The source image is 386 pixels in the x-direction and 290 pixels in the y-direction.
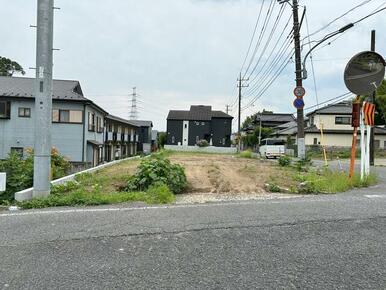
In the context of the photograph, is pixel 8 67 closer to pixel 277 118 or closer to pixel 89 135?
pixel 89 135

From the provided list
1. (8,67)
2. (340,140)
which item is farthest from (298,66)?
(8,67)

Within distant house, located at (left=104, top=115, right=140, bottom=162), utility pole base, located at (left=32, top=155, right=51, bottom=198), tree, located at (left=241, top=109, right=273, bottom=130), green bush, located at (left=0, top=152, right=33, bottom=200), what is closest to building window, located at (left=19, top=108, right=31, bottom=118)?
distant house, located at (left=104, top=115, right=140, bottom=162)

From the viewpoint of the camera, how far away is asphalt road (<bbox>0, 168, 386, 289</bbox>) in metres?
2.85

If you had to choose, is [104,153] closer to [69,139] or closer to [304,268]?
[69,139]

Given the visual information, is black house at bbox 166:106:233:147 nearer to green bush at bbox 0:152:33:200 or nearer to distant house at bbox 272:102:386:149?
distant house at bbox 272:102:386:149

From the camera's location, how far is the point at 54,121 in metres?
24.4

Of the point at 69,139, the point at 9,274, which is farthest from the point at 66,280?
the point at 69,139

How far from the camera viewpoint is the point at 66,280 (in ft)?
9.35

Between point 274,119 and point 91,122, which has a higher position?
point 274,119

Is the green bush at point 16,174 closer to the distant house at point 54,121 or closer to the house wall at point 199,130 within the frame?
the distant house at point 54,121

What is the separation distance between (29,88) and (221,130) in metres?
39.7

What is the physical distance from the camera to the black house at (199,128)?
6053 centimetres

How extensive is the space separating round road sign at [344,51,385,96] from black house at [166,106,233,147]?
51.4m

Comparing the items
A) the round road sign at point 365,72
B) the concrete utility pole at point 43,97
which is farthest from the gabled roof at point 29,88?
the round road sign at point 365,72
